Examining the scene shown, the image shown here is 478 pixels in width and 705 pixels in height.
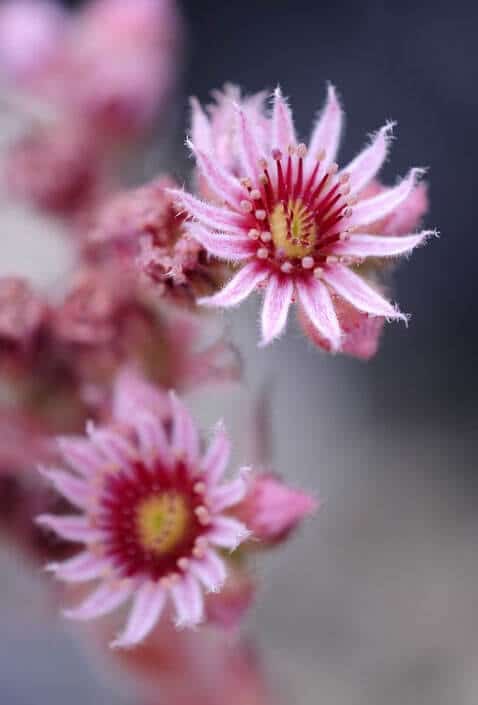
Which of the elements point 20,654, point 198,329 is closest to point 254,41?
point 198,329

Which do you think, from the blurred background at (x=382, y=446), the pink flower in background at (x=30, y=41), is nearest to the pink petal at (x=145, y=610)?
the blurred background at (x=382, y=446)

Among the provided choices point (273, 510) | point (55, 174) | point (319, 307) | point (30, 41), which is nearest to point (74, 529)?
point (273, 510)

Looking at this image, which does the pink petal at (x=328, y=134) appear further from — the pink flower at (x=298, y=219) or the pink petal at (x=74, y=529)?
the pink petal at (x=74, y=529)

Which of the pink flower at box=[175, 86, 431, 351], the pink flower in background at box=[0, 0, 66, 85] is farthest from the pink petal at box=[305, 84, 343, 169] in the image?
the pink flower in background at box=[0, 0, 66, 85]

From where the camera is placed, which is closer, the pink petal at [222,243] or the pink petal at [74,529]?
the pink petal at [222,243]

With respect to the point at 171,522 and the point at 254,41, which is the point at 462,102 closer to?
the point at 254,41
